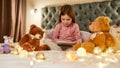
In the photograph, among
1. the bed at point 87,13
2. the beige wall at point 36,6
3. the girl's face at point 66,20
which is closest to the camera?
the girl's face at point 66,20

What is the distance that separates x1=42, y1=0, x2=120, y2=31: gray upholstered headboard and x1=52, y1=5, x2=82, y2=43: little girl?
67 cm

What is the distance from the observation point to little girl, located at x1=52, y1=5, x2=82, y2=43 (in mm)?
2779

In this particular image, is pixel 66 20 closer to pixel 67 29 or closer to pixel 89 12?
pixel 67 29

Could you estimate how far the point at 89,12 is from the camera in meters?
3.46

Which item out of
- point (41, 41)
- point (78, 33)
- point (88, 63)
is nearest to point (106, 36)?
point (88, 63)

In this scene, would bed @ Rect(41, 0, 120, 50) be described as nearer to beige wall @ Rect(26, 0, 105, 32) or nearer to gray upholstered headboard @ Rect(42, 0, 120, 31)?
gray upholstered headboard @ Rect(42, 0, 120, 31)

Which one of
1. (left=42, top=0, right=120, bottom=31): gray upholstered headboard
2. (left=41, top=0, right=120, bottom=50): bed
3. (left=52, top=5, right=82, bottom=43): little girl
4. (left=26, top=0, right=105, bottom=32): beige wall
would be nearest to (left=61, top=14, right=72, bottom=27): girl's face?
(left=52, top=5, right=82, bottom=43): little girl

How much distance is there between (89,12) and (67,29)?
751 mm

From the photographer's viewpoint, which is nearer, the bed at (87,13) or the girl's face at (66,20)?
the girl's face at (66,20)

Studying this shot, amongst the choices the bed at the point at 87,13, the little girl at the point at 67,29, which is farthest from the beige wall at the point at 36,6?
the little girl at the point at 67,29

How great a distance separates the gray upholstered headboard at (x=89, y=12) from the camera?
319 centimetres

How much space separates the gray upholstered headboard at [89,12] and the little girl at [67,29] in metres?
0.67

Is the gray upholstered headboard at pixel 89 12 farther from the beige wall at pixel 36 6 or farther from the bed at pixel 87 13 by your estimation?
the beige wall at pixel 36 6

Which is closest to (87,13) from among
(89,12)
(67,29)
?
(89,12)
